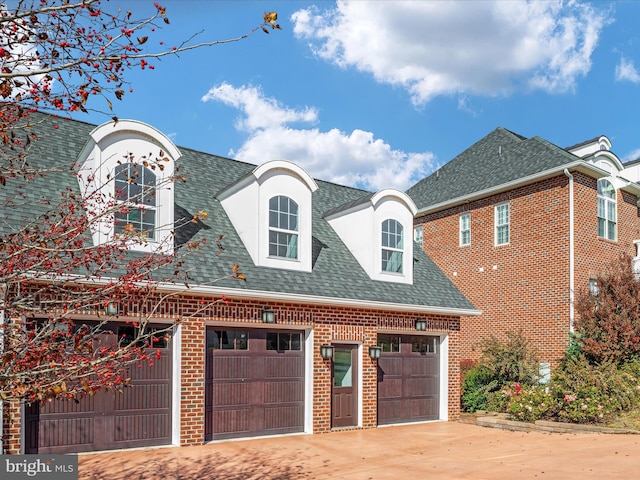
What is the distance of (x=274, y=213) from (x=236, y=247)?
3.80 ft

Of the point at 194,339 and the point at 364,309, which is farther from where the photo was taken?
the point at 364,309

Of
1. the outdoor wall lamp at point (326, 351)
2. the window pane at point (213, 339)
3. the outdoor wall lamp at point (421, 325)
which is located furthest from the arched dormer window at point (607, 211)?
the window pane at point (213, 339)

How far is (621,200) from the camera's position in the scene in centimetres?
2098

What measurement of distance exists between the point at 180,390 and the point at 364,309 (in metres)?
4.78

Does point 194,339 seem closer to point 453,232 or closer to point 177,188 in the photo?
point 177,188

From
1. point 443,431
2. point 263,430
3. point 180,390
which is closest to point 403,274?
point 443,431

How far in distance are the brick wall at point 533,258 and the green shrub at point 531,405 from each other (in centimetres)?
383

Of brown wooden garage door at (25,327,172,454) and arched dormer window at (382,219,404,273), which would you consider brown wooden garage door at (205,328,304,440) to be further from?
arched dormer window at (382,219,404,273)

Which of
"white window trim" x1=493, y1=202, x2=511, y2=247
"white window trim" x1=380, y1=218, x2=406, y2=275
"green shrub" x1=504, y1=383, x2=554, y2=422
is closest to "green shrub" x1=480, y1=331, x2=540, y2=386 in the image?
"green shrub" x1=504, y1=383, x2=554, y2=422

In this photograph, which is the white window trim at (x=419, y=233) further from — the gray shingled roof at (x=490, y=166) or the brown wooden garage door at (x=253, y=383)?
the brown wooden garage door at (x=253, y=383)

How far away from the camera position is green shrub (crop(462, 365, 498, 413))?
17.2 metres

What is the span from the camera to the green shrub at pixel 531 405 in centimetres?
1472

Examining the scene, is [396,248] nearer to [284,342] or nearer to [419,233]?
[284,342]

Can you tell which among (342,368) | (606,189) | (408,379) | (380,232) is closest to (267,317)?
(342,368)
